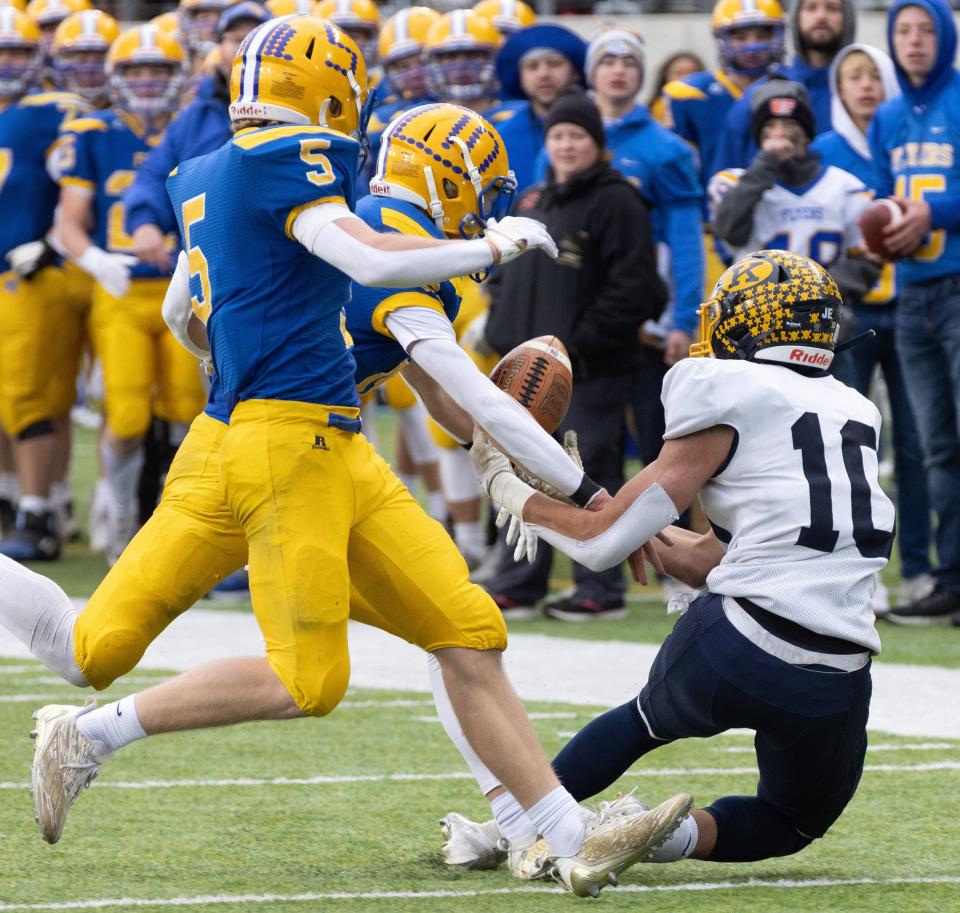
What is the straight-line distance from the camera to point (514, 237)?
3783 millimetres

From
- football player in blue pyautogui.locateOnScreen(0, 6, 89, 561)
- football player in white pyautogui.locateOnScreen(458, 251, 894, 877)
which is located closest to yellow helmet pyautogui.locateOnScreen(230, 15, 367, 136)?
football player in white pyautogui.locateOnScreen(458, 251, 894, 877)

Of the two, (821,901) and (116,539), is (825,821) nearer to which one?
(821,901)

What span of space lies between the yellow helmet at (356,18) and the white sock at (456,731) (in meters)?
5.59

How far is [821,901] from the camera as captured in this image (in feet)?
12.4

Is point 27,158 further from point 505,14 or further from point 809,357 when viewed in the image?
point 809,357

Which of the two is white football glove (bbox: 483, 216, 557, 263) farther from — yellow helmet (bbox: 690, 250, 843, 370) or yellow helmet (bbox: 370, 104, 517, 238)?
yellow helmet (bbox: 370, 104, 517, 238)

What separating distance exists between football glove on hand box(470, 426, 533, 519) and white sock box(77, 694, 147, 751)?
2.80ft

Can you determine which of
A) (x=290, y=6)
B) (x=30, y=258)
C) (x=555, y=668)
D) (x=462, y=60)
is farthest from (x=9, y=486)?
(x=555, y=668)

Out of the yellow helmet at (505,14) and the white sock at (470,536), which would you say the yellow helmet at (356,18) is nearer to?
the yellow helmet at (505,14)

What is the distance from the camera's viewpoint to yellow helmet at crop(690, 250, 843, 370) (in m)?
3.82

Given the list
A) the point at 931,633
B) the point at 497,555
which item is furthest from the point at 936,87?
the point at 497,555

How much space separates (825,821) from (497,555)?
432cm

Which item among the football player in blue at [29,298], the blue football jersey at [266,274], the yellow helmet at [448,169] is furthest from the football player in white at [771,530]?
the football player in blue at [29,298]

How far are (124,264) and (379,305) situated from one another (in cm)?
464
